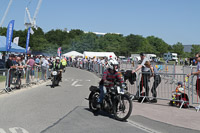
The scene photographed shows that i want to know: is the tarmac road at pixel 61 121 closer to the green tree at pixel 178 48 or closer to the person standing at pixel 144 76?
the person standing at pixel 144 76

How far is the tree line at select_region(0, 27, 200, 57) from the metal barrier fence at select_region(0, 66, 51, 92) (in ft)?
219

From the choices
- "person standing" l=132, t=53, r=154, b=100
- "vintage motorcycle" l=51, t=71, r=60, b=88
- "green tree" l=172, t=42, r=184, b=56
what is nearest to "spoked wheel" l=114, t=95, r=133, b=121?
"person standing" l=132, t=53, r=154, b=100

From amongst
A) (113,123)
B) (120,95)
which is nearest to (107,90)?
(120,95)

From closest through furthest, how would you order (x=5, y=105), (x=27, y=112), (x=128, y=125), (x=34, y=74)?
(x=128, y=125)
(x=27, y=112)
(x=5, y=105)
(x=34, y=74)

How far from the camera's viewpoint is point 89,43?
9188 cm

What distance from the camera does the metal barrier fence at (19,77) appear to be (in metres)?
11.9

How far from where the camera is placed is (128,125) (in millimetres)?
6590

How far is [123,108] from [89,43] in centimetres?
8548

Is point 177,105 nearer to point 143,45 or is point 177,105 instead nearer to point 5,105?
point 5,105

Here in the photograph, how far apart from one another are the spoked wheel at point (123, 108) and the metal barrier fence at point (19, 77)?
6649 millimetres

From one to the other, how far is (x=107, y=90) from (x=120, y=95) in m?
0.58

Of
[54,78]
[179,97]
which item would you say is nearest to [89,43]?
[54,78]

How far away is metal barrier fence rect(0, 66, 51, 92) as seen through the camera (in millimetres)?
11898

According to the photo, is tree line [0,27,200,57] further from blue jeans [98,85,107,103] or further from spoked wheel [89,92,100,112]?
blue jeans [98,85,107,103]
